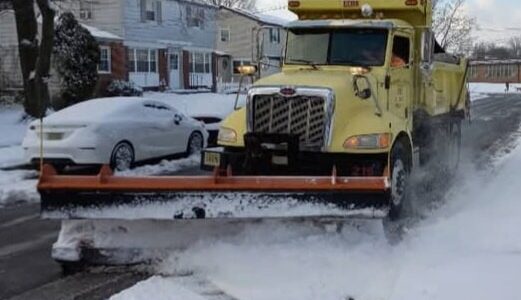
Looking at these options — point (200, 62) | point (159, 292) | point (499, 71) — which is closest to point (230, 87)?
point (200, 62)

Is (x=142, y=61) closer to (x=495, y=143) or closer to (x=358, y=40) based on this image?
(x=495, y=143)

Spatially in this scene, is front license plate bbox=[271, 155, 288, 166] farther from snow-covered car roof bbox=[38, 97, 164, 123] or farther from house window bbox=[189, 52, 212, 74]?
house window bbox=[189, 52, 212, 74]

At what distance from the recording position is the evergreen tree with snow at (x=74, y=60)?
98.0 ft

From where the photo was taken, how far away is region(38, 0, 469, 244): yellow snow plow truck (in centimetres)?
651

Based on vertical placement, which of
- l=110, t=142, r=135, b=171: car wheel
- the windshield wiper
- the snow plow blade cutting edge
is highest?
the windshield wiper

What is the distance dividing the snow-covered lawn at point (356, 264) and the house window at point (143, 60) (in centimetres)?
3451

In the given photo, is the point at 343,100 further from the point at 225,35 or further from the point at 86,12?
the point at 225,35

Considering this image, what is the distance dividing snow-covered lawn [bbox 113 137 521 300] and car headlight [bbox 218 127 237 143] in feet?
5.92

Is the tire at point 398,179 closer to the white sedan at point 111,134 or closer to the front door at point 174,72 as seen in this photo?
the white sedan at point 111,134

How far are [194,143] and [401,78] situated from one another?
7.49 metres

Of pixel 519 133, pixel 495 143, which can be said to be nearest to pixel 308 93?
pixel 495 143

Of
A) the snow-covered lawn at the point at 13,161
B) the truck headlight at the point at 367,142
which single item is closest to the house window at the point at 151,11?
the snow-covered lawn at the point at 13,161

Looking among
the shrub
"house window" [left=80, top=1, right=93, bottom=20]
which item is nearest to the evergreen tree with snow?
the shrub

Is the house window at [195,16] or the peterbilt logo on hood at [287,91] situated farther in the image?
the house window at [195,16]
